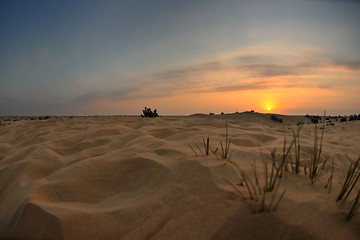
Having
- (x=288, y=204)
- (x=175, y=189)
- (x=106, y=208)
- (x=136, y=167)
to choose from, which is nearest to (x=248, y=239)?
(x=288, y=204)

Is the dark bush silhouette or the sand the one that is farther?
the dark bush silhouette

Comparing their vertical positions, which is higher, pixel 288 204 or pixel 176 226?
pixel 288 204

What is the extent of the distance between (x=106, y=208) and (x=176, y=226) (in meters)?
0.50

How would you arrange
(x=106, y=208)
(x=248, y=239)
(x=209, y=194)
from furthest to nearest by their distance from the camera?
(x=106, y=208)
(x=209, y=194)
(x=248, y=239)

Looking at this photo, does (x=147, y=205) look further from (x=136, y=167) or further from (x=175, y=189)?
(x=136, y=167)

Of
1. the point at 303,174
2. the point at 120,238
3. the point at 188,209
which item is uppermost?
the point at 303,174

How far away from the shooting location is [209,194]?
122 centimetres

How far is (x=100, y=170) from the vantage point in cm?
190

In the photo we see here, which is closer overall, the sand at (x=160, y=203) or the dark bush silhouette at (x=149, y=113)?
the sand at (x=160, y=203)

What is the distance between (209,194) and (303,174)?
604 millimetres

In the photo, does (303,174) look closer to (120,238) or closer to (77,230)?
(120,238)

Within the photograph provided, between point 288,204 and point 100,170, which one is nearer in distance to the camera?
point 288,204

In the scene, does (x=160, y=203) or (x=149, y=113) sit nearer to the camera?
(x=160, y=203)

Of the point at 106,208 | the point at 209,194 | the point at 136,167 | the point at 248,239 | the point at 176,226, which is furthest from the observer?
the point at 136,167
